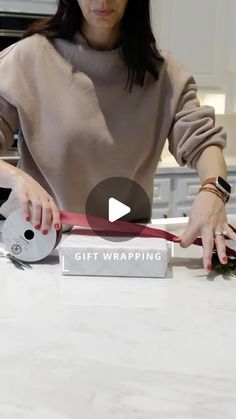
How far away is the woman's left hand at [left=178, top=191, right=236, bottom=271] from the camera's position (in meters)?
0.78

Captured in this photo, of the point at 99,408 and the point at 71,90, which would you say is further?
the point at 71,90

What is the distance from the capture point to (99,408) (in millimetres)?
433

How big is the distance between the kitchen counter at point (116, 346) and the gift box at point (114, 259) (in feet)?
0.06

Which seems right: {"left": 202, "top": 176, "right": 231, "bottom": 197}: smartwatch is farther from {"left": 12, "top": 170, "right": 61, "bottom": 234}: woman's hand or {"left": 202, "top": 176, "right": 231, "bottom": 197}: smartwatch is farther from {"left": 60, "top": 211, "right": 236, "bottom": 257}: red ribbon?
{"left": 12, "top": 170, "right": 61, "bottom": 234}: woman's hand

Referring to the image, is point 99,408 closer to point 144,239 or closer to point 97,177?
point 144,239

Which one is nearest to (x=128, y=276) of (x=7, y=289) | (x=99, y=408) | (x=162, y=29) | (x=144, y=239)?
(x=144, y=239)

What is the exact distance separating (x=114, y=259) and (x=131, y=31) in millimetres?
600

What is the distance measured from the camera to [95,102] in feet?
3.43

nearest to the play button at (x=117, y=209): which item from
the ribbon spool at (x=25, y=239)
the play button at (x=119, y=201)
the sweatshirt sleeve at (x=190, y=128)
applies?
the play button at (x=119, y=201)

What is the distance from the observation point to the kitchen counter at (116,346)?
1.44 ft

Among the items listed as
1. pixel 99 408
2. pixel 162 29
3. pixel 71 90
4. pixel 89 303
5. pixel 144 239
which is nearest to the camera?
pixel 99 408

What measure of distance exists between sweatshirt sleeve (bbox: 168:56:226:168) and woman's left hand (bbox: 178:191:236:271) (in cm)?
19

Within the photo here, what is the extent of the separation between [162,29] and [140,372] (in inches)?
89.3

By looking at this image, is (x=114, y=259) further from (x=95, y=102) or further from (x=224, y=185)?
(x=95, y=102)
